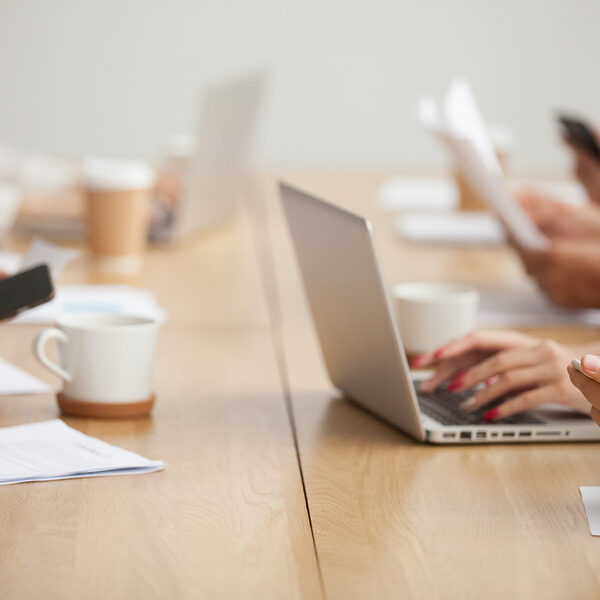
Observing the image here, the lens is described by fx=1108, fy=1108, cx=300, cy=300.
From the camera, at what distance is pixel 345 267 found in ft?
3.74

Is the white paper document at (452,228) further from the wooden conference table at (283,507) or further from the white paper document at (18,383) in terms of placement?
the white paper document at (18,383)

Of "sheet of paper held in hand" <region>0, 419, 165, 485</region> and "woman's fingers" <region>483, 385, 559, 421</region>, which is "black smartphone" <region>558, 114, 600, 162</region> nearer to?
"woman's fingers" <region>483, 385, 559, 421</region>

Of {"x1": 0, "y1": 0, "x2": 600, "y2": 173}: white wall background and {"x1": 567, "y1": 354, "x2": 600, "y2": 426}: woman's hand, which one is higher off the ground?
{"x1": 567, "y1": 354, "x2": 600, "y2": 426}: woman's hand

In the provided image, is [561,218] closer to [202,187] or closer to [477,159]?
[477,159]

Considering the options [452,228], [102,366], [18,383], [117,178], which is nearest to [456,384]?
[102,366]

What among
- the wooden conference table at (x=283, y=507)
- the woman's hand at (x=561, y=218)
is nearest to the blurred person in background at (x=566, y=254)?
the woman's hand at (x=561, y=218)

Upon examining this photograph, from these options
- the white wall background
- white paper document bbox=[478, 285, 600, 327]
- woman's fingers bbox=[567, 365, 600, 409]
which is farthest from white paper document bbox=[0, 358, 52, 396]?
the white wall background

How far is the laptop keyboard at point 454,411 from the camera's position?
3.81 feet

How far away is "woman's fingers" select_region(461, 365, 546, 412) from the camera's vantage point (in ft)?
3.80

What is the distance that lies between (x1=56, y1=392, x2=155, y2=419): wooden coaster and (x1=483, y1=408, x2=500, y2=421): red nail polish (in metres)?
0.36

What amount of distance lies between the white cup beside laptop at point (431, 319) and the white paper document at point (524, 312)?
0.92ft

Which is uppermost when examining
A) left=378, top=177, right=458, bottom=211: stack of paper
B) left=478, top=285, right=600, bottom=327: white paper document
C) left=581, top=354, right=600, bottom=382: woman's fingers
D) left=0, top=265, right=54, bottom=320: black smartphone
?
left=0, top=265, right=54, bottom=320: black smartphone

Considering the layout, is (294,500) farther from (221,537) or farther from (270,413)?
(270,413)

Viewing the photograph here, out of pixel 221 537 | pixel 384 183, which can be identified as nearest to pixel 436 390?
pixel 221 537
